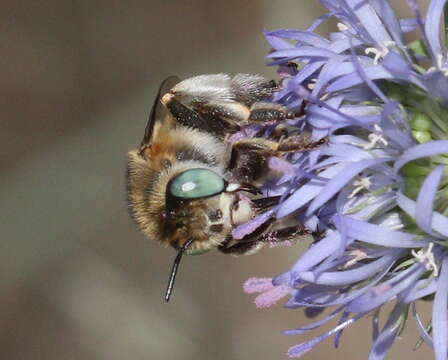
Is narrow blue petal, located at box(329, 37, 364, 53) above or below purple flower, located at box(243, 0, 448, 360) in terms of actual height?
above

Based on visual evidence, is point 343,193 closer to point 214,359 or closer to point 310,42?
point 310,42

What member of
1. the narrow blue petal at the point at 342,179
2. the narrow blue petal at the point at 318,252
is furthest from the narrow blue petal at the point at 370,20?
the narrow blue petal at the point at 318,252

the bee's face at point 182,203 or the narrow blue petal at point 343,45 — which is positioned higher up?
the narrow blue petal at point 343,45

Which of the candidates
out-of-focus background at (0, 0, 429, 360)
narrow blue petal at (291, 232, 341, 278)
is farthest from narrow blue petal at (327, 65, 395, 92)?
out-of-focus background at (0, 0, 429, 360)

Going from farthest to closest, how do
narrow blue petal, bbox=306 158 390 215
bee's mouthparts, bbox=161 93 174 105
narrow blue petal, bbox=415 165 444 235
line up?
bee's mouthparts, bbox=161 93 174 105, narrow blue petal, bbox=306 158 390 215, narrow blue petal, bbox=415 165 444 235

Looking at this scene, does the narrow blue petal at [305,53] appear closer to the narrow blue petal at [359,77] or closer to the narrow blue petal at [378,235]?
the narrow blue petal at [359,77]

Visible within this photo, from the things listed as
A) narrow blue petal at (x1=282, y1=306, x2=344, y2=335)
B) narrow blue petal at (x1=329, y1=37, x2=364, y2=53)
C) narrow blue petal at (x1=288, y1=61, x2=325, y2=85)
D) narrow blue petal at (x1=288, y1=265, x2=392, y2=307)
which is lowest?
narrow blue petal at (x1=282, y1=306, x2=344, y2=335)

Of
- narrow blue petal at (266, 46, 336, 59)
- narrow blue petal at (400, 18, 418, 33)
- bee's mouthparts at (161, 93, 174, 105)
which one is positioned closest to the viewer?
narrow blue petal at (266, 46, 336, 59)

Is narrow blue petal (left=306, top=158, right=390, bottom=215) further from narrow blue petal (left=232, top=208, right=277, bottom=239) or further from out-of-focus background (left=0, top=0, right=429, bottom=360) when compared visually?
out-of-focus background (left=0, top=0, right=429, bottom=360)
